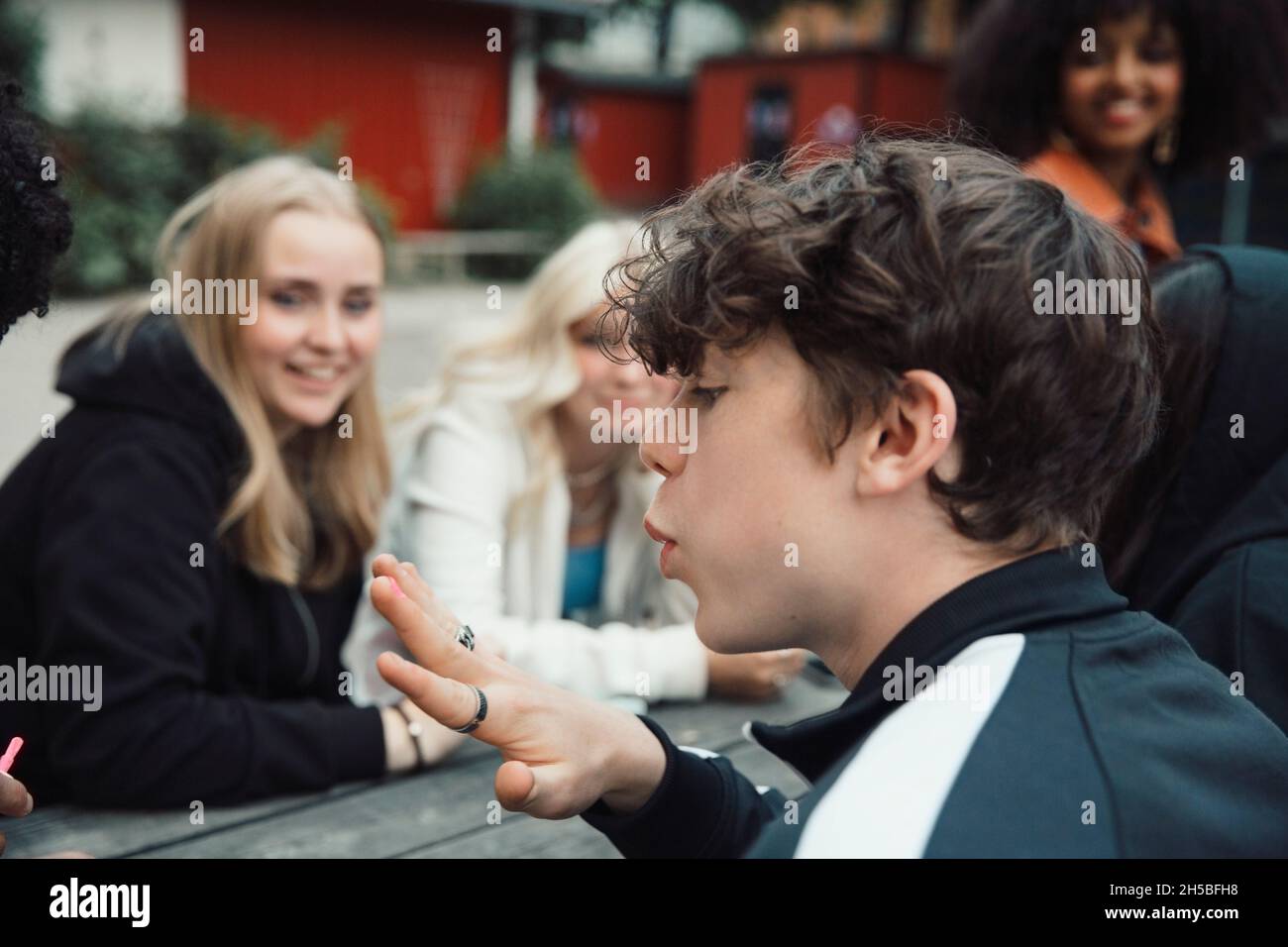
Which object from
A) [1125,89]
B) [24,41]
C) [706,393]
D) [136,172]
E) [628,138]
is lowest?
[706,393]

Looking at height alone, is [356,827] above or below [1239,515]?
below

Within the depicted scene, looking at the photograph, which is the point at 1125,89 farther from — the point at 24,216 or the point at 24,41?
the point at 24,41

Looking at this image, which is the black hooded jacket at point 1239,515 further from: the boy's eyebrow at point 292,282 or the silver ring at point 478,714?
the boy's eyebrow at point 292,282

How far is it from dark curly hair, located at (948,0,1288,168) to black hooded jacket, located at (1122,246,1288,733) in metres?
1.86

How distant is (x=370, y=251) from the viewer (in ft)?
9.04

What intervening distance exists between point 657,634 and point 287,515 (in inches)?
30.2

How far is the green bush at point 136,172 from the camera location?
1261cm

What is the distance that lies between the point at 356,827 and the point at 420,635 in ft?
2.74

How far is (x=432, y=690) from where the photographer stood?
114 cm

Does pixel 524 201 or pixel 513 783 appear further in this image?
pixel 524 201

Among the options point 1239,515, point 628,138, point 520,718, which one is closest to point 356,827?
point 520,718

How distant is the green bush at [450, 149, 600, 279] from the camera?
17438 mm

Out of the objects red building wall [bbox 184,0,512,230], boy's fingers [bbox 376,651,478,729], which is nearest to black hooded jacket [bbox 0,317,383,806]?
boy's fingers [bbox 376,651,478,729]

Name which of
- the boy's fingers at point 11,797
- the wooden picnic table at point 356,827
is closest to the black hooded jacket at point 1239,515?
the wooden picnic table at point 356,827
